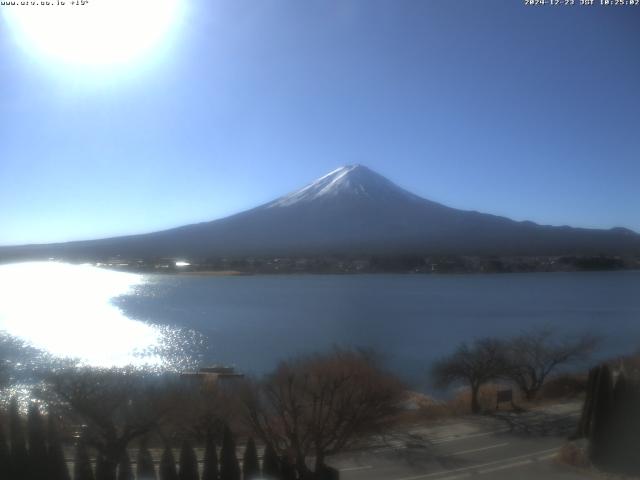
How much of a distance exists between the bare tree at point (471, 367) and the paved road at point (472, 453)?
1.49 m

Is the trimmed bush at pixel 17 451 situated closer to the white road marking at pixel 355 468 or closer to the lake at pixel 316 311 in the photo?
the white road marking at pixel 355 468

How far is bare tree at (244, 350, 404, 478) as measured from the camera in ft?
13.9

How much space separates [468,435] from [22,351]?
5239 mm

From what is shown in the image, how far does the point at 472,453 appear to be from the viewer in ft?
15.4

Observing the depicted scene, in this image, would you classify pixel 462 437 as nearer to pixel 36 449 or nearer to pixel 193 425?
pixel 193 425

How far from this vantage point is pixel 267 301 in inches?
573

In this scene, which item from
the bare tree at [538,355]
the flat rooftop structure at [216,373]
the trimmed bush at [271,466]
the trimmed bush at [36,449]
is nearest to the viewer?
the trimmed bush at [36,449]

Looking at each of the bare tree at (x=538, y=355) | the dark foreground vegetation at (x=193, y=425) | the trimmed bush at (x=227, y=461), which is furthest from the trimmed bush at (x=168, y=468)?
the bare tree at (x=538, y=355)

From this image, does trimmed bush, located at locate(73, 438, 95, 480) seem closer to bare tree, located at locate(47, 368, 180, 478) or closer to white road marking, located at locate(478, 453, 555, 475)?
bare tree, located at locate(47, 368, 180, 478)

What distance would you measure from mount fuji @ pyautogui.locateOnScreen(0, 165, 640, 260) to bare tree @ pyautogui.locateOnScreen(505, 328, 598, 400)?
10.3 metres

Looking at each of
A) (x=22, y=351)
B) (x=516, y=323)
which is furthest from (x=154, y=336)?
(x=516, y=323)

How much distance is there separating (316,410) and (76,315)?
861 cm

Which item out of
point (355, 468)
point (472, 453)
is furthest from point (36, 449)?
point (472, 453)

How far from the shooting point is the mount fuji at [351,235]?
21.1 meters
